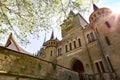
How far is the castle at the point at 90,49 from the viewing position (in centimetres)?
1238

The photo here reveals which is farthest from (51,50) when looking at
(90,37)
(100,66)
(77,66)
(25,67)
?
(25,67)

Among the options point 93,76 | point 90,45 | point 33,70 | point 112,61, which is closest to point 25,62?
point 33,70

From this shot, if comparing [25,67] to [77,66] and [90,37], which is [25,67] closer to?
[90,37]

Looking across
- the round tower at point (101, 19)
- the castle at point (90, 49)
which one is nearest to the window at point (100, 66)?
the castle at point (90, 49)

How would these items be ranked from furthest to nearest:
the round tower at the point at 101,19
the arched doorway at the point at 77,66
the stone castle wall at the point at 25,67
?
the arched doorway at the point at 77,66, the round tower at the point at 101,19, the stone castle wall at the point at 25,67

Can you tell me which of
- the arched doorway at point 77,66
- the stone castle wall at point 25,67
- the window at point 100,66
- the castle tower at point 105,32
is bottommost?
the stone castle wall at point 25,67

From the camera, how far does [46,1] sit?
7.85 m

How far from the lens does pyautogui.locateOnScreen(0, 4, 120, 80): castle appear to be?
12380mm

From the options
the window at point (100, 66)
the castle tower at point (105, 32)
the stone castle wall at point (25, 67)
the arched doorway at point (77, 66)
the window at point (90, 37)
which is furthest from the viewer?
the arched doorway at point (77, 66)

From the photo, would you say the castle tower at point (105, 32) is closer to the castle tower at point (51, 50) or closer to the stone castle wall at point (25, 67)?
the stone castle wall at point (25, 67)

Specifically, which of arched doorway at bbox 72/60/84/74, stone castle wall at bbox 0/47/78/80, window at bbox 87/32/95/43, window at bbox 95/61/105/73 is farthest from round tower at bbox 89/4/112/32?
stone castle wall at bbox 0/47/78/80

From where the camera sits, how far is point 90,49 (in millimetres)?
17156

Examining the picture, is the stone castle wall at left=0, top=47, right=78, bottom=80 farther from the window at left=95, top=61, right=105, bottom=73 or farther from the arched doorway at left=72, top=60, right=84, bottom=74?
the arched doorway at left=72, top=60, right=84, bottom=74

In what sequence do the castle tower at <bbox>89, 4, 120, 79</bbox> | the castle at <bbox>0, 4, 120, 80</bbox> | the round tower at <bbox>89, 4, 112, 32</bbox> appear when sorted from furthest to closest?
the round tower at <bbox>89, 4, 112, 32</bbox> → the castle tower at <bbox>89, 4, 120, 79</bbox> → the castle at <bbox>0, 4, 120, 80</bbox>
